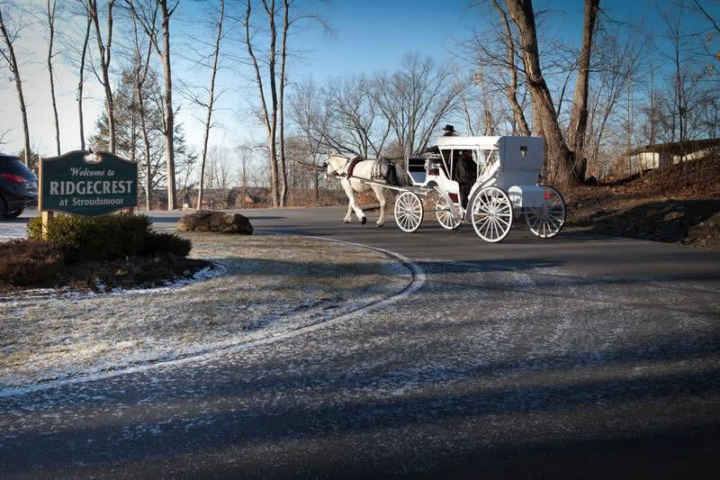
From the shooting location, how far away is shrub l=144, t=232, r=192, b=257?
9.31 meters

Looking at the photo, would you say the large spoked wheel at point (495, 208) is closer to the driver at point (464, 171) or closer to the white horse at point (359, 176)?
the driver at point (464, 171)

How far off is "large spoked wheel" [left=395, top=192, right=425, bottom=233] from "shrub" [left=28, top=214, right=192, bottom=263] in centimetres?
746

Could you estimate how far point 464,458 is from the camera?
3.21 meters

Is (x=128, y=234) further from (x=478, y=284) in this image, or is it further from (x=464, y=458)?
(x=464, y=458)

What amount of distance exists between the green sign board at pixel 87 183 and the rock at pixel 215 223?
5.01 m

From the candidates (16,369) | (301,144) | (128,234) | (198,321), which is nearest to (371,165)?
(128,234)

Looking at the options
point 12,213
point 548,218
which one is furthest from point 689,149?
point 12,213

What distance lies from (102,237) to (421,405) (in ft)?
21.2

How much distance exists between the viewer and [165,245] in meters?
9.40

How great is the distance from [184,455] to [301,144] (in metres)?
41.5

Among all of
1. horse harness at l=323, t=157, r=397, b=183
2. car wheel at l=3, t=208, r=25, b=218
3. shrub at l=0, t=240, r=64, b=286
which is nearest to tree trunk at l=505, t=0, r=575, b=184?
horse harness at l=323, t=157, r=397, b=183

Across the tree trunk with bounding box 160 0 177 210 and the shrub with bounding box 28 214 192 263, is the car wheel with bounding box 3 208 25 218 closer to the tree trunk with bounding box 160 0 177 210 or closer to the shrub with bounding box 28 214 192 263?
the shrub with bounding box 28 214 192 263

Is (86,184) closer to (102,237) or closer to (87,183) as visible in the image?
(87,183)

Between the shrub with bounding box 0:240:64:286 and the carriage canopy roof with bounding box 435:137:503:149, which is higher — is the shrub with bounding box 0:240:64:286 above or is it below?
below
